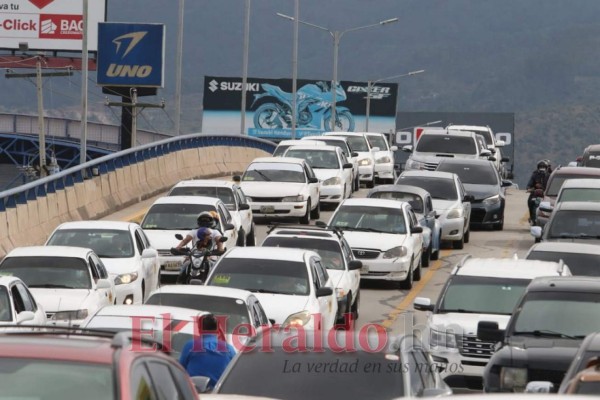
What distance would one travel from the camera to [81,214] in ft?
124

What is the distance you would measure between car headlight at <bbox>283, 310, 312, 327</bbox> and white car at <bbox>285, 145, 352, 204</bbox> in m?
24.2

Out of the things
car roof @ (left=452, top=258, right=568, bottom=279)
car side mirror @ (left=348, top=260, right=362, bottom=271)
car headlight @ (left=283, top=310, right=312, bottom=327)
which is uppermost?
car roof @ (left=452, top=258, right=568, bottom=279)

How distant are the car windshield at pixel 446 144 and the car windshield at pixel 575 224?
20.5 metres

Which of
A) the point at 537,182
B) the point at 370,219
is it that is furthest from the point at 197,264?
the point at 537,182

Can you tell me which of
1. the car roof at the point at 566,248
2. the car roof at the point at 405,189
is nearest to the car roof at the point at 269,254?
the car roof at the point at 566,248

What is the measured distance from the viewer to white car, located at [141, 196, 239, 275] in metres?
28.5

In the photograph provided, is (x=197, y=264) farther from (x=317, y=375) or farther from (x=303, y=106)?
(x=303, y=106)

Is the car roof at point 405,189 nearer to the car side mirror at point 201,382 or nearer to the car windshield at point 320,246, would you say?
the car windshield at point 320,246

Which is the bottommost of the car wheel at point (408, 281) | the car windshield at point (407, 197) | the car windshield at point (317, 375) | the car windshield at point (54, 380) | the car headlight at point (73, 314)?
the car wheel at point (408, 281)

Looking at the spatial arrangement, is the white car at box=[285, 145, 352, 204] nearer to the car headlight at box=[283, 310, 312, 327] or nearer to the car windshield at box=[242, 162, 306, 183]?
the car windshield at box=[242, 162, 306, 183]

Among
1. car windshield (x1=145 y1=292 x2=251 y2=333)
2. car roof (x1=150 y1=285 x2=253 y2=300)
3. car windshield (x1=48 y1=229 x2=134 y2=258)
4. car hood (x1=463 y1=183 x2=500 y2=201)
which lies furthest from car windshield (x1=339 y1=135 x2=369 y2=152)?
car windshield (x1=145 y1=292 x2=251 y2=333)

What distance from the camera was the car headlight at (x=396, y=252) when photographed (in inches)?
1145

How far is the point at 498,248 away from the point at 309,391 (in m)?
26.1

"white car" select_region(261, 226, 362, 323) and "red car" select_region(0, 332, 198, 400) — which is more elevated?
"red car" select_region(0, 332, 198, 400)
